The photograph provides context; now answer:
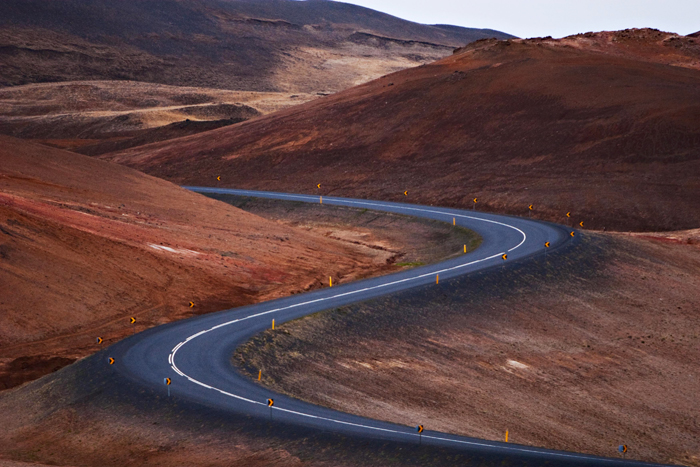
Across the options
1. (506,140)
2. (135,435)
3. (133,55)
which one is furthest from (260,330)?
(133,55)

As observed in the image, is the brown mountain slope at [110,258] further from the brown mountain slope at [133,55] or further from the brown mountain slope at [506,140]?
the brown mountain slope at [133,55]

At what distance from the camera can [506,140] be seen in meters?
73.5

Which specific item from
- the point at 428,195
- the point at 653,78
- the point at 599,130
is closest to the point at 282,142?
the point at 428,195

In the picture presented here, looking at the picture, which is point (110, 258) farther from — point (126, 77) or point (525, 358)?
point (126, 77)

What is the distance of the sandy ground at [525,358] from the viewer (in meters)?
23.6

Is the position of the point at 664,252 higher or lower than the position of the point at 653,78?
lower

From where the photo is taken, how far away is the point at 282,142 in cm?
8575

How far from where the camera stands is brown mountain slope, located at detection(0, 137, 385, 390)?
30.7 meters

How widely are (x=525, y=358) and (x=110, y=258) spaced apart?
19.1m

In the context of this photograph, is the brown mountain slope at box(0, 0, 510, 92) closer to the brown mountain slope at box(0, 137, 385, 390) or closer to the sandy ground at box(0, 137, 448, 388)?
the sandy ground at box(0, 137, 448, 388)

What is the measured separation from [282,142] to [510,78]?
987 inches

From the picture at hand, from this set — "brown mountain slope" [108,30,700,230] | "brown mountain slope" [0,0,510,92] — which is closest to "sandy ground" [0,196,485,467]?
"brown mountain slope" [108,30,700,230]

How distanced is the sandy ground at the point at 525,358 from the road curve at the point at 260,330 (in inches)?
44.9

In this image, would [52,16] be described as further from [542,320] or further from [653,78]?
[542,320]
